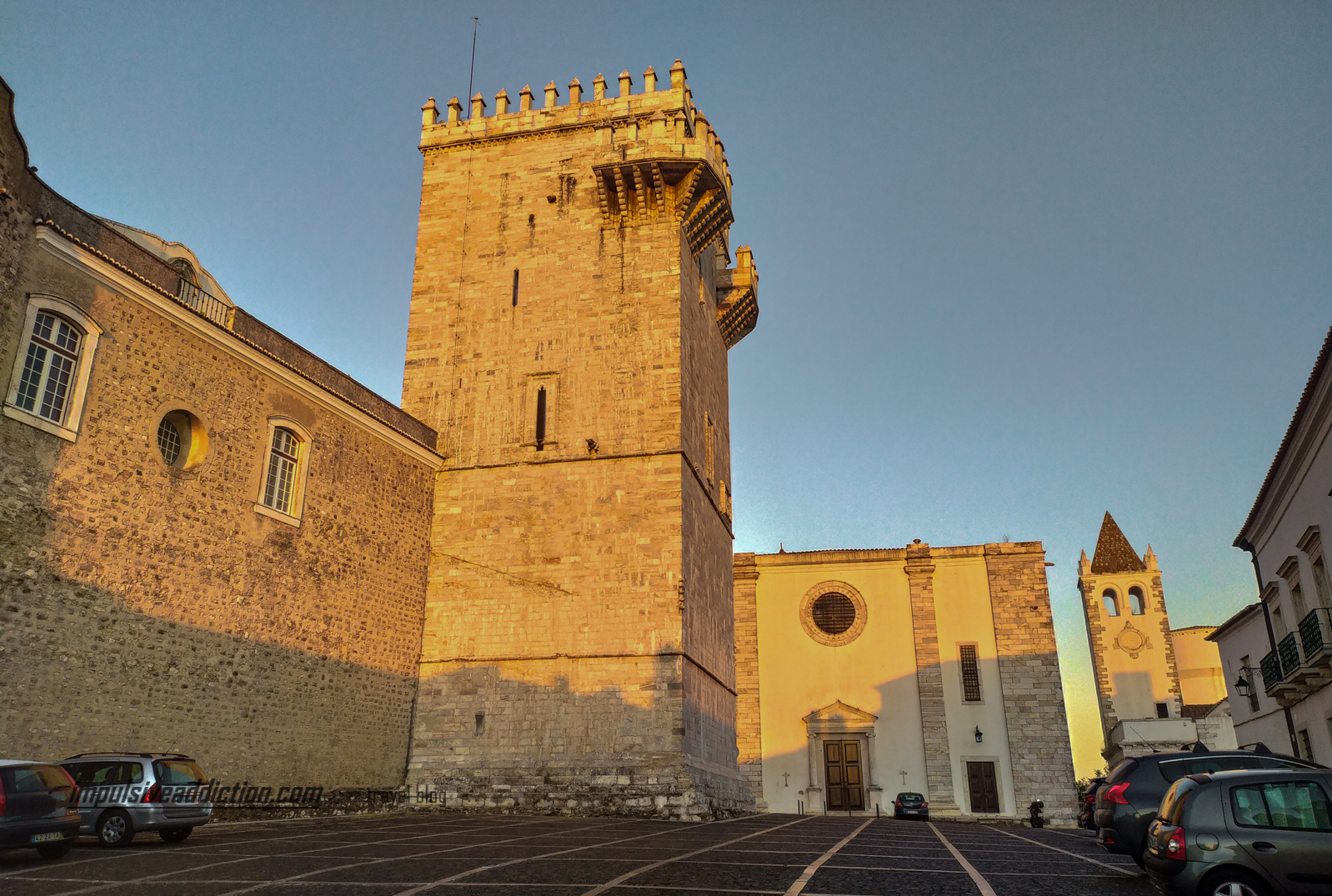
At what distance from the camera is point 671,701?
57.7 ft

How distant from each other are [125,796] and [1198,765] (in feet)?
36.6

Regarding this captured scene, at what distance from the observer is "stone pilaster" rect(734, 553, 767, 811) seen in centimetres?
2838

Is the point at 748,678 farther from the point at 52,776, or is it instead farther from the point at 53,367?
the point at 52,776

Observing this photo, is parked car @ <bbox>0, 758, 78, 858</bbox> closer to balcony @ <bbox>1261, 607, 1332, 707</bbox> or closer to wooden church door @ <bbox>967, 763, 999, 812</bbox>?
balcony @ <bbox>1261, 607, 1332, 707</bbox>

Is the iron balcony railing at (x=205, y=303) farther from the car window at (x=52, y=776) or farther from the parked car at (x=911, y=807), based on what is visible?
Result: the parked car at (x=911, y=807)

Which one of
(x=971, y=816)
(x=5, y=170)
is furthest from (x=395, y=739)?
(x=971, y=816)

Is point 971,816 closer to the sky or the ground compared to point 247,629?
closer to the ground

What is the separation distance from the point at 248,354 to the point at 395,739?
7758 millimetres

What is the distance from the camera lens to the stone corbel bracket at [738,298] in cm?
2747

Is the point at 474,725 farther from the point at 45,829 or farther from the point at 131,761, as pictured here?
the point at 45,829

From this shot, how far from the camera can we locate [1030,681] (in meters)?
27.4

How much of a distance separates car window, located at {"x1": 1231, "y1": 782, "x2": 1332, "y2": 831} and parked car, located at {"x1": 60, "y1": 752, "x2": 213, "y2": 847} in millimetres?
10371

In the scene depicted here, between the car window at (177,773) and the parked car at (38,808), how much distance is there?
1.27m

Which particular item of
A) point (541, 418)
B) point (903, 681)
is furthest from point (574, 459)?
point (903, 681)
